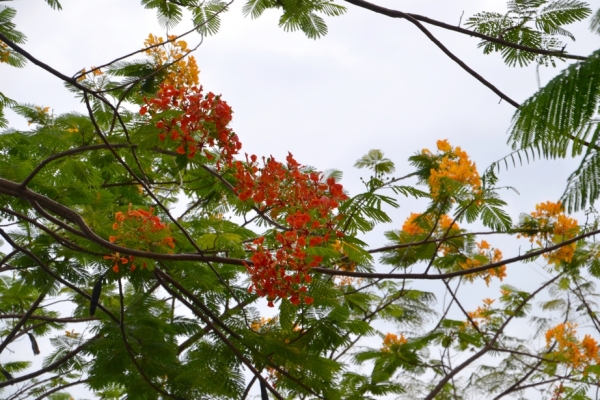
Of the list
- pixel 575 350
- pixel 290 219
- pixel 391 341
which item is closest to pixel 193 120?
pixel 290 219

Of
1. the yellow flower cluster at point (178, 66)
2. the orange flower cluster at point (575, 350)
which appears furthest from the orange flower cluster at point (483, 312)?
the yellow flower cluster at point (178, 66)

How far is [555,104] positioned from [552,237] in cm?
377

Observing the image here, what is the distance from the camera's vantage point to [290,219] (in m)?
2.52

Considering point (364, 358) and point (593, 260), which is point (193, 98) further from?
point (593, 260)

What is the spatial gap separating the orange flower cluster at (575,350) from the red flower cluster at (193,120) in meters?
5.12

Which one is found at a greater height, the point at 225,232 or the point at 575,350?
the point at 575,350

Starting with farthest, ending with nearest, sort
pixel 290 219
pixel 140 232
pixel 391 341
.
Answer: pixel 391 341 → pixel 140 232 → pixel 290 219

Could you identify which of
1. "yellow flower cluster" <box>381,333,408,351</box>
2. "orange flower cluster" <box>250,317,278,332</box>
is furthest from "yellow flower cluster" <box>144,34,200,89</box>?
"yellow flower cluster" <box>381,333,408,351</box>

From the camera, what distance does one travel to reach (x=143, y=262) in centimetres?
309

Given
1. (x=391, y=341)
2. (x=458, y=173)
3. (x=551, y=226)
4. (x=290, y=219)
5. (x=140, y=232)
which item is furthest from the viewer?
(x=391, y=341)

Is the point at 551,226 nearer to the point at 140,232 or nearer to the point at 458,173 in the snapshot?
the point at 458,173

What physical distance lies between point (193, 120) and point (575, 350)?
5.60 metres

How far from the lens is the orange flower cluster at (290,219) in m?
2.52

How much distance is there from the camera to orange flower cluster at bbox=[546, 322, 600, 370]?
651 centimetres
